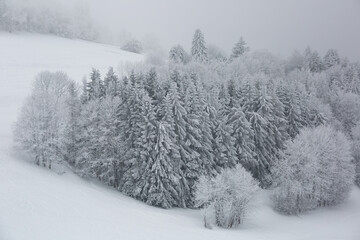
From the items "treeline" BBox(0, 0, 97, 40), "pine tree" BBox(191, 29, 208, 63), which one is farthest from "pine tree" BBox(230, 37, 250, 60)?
"treeline" BBox(0, 0, 97, 40)

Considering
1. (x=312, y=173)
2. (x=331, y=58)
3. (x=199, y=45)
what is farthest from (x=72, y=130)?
(x=331, y=58)

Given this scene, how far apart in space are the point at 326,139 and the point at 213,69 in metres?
32.2

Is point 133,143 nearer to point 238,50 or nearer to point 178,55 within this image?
point 178,55

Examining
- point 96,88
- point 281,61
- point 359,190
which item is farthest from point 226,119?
point 281,61

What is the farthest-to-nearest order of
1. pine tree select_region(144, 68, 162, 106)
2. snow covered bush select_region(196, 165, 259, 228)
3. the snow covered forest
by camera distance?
1. pine tree select_region(144, 68, 162, 106)
2. the snow covered forest
3. snow covered bush select_region(196, 165, 259, 228)

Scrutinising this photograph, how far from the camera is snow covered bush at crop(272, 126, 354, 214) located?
157 ft

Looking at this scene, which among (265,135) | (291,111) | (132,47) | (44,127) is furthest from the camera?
(132,47)

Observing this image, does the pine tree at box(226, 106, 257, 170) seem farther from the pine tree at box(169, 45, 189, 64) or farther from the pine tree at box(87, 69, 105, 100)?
the pine tree at box(169, 45, 189, 64)

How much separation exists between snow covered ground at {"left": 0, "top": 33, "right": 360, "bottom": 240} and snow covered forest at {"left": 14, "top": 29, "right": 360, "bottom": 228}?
2.24 m

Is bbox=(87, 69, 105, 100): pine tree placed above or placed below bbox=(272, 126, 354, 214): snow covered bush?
above

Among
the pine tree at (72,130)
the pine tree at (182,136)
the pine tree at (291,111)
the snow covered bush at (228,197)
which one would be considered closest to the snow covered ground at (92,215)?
the snow covered bush at (228,197)

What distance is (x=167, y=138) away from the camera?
144 feet

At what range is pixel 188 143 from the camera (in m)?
46.3

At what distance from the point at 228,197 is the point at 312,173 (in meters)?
15.5
